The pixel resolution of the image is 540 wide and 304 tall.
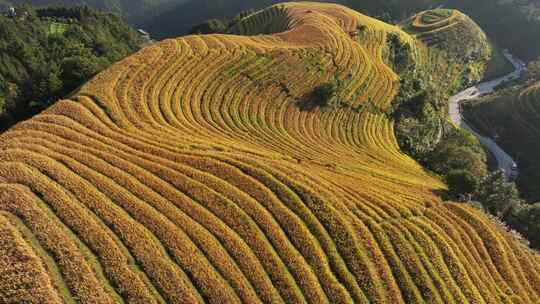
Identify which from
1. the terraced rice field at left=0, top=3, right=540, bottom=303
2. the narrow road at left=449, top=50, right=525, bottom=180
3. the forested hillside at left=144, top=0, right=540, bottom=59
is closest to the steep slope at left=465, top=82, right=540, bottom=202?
the narrow road at left=449, top=50, right=525, bottom=180

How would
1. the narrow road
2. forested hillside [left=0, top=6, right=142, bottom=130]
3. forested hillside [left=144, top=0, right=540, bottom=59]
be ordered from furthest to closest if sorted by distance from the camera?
forested hillside [left=144, top=0, right=540, bottom=59]
the narrow road
forested hillside [left=0, top=6, right=142, bottom=130]

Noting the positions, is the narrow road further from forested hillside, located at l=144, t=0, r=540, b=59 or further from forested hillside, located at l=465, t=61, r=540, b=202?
forested hillside, located at l=144, t=0, r=540, b=59

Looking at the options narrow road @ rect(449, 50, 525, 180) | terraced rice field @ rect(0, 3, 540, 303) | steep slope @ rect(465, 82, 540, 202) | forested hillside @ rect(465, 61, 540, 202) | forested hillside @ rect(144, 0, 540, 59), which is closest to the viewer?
terraced rice field @ rect(0, 3, 540, 303)

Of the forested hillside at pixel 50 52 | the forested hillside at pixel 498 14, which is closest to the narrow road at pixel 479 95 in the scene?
the forested hillside at pixel 498 14

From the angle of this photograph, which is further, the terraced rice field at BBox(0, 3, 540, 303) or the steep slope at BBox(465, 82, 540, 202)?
the steep slope at BBox(465, 82, 540, 202)

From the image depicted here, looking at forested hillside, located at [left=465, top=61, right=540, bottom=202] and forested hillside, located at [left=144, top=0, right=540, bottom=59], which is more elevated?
forested hillside, located at [left=144, top=0, right=540, bottom=59]

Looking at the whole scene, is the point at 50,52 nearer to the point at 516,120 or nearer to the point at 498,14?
the point at 516,120

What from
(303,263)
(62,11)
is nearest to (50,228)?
(303,263)
